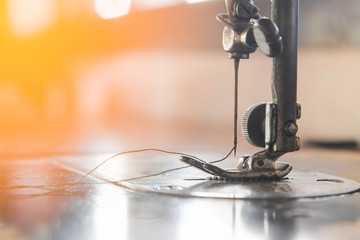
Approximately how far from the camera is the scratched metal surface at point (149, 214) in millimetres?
903

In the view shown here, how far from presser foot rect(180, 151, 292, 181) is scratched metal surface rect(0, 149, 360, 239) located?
0.15 metres

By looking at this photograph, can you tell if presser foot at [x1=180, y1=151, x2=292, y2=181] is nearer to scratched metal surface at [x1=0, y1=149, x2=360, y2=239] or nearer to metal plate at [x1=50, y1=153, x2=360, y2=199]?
metal plate at [x1=50, y1=153, x2=360, y2=199]

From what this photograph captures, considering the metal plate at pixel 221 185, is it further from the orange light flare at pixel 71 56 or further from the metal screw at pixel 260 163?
the orange light flare at pixel 71 56

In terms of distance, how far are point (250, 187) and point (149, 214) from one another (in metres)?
0.37

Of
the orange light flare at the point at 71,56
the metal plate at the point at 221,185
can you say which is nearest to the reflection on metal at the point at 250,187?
the metal plate at the point at 221,185

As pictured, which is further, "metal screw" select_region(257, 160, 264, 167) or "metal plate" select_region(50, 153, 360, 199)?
"metal screw" select_region(257, 160, 264, 167)

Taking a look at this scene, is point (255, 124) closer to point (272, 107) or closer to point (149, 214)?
point (272, 107)

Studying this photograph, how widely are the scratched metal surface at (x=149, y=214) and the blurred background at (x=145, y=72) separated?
96.1 inches

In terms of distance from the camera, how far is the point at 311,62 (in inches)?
156

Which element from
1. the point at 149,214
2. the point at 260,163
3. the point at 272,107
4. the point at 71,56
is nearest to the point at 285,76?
the point at 272,107

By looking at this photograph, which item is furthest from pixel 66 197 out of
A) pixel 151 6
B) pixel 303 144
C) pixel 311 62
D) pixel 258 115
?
pixel 151 6

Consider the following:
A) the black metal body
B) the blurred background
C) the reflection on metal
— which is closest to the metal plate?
the reflection on metal

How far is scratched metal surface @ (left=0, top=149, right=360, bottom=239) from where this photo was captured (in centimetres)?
90

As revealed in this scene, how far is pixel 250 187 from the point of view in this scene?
134cm
